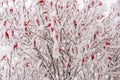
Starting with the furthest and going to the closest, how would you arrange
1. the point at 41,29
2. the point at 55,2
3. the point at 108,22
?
the point at 108,22 → the point at 55,2 → the point at 41,29

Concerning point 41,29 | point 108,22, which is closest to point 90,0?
point 108,22

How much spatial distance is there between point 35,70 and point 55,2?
1502 mm

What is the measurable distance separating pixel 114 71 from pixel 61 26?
192cm

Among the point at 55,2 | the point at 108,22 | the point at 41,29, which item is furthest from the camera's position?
the point at 108,22

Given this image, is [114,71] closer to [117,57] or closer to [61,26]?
[117,57]

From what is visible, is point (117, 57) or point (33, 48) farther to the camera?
point (117, 57)

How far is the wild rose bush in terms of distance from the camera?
5926mm

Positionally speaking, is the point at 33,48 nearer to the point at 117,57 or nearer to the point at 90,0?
the point at 90,0

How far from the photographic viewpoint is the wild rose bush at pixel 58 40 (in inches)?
233

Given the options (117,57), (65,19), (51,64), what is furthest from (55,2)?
(117,57)

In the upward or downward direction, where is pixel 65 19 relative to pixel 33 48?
upward

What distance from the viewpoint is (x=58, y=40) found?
5836 mm

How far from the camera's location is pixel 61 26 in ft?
19.3

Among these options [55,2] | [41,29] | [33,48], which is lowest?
[33,48]
